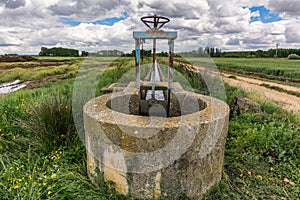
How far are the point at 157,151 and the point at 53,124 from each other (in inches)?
72.4

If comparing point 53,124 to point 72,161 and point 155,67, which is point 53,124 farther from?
point 155,67

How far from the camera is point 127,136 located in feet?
6.81

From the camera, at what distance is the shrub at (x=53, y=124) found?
3.19 m

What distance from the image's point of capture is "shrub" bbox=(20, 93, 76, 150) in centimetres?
319

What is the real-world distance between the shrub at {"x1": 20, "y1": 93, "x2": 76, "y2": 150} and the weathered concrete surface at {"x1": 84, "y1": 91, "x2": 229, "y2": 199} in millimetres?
1003

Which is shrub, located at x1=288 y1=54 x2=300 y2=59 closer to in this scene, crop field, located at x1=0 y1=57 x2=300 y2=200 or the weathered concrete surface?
crop field, located at x1=0 y1=57 x2=300 y2=200

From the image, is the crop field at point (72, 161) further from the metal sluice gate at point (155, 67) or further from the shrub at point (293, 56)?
the shrub at point (293, 56)

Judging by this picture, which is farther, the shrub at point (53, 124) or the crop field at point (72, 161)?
the shrub at point (53, 124)

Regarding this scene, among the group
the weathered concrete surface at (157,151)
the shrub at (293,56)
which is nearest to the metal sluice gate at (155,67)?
the weathered concrete surface at (157,151)

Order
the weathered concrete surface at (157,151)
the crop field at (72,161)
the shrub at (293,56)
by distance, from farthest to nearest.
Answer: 1. the shrub at (293,56)
2. the crop field at (72,161)
3. the weathered concrete surface at (157,151)

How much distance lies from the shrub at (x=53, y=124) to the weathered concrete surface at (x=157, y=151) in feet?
3.29

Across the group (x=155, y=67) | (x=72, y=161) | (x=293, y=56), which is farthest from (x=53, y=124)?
(x=293, y=56)

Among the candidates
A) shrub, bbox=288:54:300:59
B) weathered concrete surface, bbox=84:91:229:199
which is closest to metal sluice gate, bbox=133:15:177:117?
weathered concrete surface, bbox=84:91:229:199

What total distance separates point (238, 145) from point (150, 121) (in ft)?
6.90
